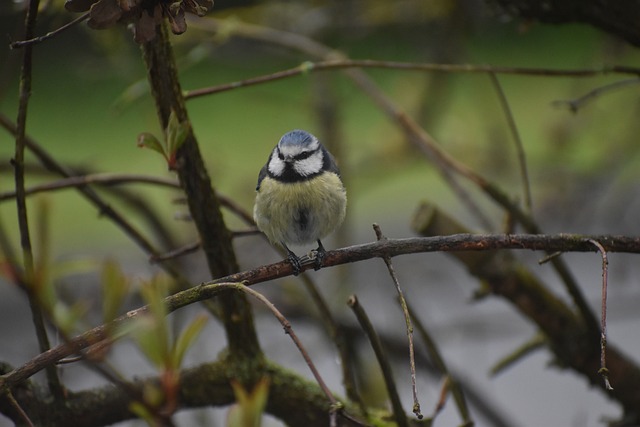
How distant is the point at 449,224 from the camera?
3.67 ft

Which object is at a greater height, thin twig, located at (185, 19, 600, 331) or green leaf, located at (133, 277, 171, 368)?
thin twig, located at (185, 19, 600, 331)

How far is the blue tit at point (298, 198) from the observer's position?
113 cm

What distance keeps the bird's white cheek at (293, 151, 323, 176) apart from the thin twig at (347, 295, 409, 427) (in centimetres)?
38

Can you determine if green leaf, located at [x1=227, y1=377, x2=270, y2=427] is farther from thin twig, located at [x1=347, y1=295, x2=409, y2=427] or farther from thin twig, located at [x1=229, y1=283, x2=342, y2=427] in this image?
thin twig, located at [x1=347, y1=295, x2=409, y2=427]

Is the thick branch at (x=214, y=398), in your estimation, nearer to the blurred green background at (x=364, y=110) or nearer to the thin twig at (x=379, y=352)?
the thin twig at (x=379, y=352)

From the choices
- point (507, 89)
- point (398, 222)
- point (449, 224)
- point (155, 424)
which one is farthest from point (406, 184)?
point (155, 424)

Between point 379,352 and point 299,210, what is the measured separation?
0.37m

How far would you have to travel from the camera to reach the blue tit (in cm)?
113

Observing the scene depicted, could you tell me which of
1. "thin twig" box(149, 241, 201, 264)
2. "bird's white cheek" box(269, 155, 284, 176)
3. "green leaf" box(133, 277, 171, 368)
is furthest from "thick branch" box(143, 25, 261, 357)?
"green leaf" box(133, 277, 171, 368)

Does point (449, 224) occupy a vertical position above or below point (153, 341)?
above

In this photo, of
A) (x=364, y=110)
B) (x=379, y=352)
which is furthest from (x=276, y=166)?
(x=364, y=110)

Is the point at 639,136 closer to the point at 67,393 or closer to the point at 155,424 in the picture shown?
the point at 67,393

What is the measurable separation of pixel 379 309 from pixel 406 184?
137cm

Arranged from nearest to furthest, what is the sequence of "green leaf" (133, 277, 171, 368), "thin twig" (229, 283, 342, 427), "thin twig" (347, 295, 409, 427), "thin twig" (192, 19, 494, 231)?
"green leaf" (133, 277, 171, 368)
"thin twig" (229, 283, 342, 427)
"thin twig" (347, 295, 409, 427)
"thin twig" (192, 19, 494, 231)
